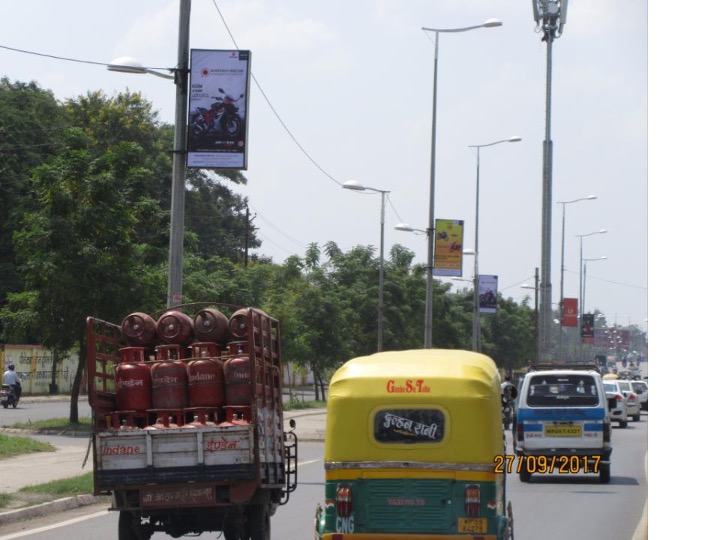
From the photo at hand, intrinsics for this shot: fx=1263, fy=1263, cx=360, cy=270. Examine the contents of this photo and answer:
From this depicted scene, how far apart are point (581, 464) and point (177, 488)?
36.1 feet

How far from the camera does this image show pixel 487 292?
192ft

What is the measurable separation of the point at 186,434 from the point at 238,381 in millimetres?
690

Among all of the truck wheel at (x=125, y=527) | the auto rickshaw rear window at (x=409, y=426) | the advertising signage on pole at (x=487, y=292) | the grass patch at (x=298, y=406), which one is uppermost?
the advertising signage on pole at (x=487, y=292)

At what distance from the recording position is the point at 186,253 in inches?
1773

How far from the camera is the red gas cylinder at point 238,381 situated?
1177 cm

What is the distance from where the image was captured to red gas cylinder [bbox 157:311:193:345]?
1245cm

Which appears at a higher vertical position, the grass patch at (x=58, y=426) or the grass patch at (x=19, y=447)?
the grass patch at (x=19, y=447)

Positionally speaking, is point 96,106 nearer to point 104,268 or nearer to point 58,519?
point 104,268

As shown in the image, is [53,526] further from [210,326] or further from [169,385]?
[210,326]

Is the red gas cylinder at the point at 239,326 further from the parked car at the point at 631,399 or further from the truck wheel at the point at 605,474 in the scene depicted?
the parked car at the point at 631,399

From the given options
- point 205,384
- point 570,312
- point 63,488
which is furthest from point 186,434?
point 570,312

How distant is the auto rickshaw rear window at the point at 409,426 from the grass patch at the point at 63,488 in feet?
25.1

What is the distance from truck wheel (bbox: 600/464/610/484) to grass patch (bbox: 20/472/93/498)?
8.24 meters
